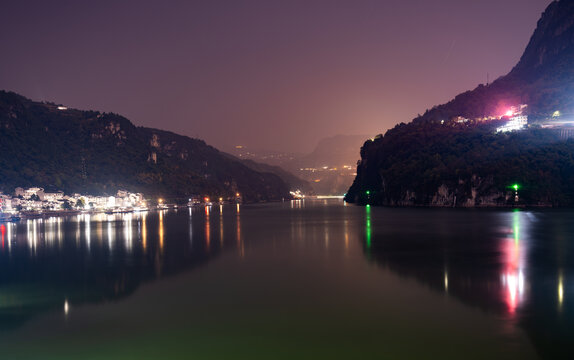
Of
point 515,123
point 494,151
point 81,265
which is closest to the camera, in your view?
point 81,265

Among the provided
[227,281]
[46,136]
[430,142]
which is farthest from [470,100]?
[227,281]

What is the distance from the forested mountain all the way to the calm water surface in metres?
74.3

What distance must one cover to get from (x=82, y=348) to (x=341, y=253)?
23.7 meters

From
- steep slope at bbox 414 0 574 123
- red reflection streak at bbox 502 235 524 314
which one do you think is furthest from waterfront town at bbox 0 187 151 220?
steep slope at bbox 414 0 574 123

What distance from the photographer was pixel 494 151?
122688 millimetres

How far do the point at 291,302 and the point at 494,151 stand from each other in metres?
117

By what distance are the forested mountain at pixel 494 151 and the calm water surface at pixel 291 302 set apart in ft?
244

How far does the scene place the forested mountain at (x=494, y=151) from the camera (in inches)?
4154

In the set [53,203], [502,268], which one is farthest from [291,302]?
[53,203]

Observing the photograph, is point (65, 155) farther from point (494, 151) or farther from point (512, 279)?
point (512, 279)

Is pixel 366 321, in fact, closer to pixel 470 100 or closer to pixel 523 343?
pixel 523 343

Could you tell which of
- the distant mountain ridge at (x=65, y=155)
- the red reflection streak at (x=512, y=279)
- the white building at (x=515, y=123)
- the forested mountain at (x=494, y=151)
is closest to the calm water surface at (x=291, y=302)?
the red reflection streak at (x=512, y=279)

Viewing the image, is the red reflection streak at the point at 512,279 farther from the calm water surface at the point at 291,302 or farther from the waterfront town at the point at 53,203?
the waterfront town at the point at 53,203

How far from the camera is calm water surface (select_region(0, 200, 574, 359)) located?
1374cm
